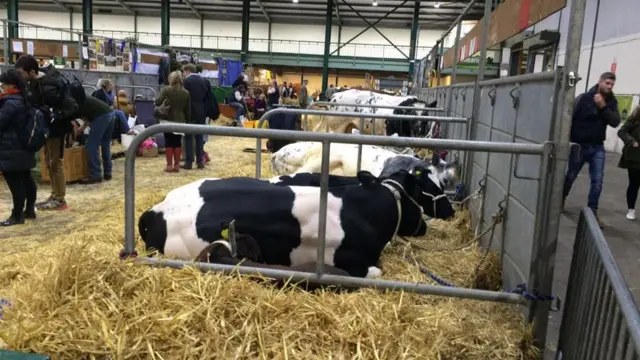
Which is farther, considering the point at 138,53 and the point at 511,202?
the point at 138,53

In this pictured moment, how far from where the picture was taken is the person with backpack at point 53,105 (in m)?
5.39

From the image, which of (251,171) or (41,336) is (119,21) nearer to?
(251,171)

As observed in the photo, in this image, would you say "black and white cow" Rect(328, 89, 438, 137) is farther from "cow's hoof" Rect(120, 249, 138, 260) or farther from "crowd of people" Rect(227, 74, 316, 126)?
"cow's hoof" Rect(120, 249, 138, 260)

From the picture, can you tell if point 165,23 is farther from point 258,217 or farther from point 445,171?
point 258,217

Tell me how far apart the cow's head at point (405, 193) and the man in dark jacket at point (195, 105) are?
224 inches

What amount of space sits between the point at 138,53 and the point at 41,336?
501 inches

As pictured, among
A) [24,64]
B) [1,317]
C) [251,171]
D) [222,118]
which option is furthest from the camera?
[222,118]

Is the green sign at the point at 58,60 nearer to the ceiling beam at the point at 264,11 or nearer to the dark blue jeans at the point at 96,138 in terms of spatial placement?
the dark blue jeans at the point at 96,138

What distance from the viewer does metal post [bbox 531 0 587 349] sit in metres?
2.50

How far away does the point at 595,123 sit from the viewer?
19.9ft

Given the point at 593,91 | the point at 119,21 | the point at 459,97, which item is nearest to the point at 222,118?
the point at 459,97

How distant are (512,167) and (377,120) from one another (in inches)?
283

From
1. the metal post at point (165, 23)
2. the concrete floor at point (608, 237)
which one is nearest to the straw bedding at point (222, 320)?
the concrete floor at point (608, 237)

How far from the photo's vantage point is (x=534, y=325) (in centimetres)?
269
